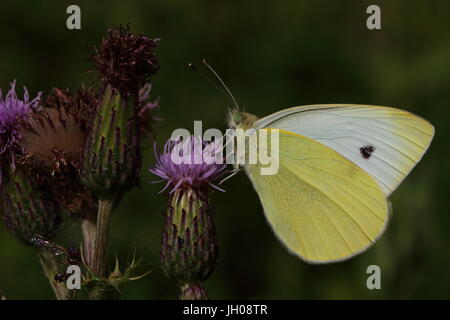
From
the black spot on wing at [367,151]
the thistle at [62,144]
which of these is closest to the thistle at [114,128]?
the thistle at [62,144]

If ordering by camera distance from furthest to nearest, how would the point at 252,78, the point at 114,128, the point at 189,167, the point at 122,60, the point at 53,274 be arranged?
the point at 252,78, the point at 189,167, the point at 53,274, the point at 122,60, the point at 114,128

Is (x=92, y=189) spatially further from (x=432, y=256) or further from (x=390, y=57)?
(x=390, y=57)

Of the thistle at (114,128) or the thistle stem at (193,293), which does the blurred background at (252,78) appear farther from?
the thistle at (114,128)

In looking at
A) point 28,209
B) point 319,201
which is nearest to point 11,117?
point 28,209

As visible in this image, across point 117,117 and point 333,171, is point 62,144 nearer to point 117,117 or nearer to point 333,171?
point 117,117

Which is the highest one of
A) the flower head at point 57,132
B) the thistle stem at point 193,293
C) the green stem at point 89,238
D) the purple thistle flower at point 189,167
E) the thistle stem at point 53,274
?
the flower head at point 57,132

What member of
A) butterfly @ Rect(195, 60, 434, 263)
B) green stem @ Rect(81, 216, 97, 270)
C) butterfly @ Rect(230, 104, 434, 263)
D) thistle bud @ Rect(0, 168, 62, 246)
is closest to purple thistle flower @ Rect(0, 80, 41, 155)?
thistle bud @ Rect(0, 168, 62, 246)
